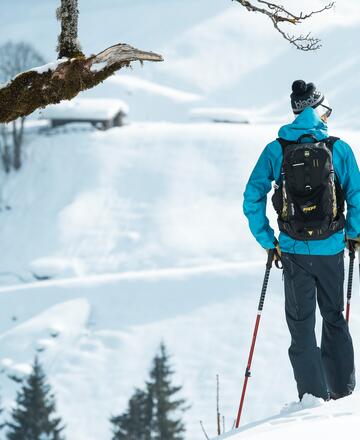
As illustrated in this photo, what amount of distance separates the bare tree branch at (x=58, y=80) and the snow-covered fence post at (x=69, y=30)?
0.08m

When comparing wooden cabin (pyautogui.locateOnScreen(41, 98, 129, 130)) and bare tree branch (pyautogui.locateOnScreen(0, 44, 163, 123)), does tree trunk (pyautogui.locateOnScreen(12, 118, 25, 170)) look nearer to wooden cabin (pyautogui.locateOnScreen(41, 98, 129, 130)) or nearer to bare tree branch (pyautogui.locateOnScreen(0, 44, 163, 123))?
wooden cabin (pyautogui.locateOnScreen(41, 98, 129, 130))

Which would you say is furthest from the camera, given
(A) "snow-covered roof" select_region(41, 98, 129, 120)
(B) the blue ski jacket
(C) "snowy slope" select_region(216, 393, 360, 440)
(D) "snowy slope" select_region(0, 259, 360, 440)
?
(A) "snow-covered roof" select_region(41, 98, 129, 120)

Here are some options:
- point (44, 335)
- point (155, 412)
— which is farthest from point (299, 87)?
point (44, 335)

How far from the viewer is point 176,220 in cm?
5419

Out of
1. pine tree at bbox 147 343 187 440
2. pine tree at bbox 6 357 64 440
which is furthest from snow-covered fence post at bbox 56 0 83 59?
pine tree at bbox 6 357 64 440

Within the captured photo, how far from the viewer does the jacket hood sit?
538cm

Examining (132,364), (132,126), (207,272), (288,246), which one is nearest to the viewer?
(288,246)

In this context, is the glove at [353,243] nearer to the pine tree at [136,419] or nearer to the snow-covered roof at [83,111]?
the pine tree at [136,419]

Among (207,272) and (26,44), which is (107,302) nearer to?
(207,272)

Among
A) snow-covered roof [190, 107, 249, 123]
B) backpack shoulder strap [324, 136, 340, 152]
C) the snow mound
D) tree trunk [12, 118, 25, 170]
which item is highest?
snow-covered roof [190, 107, 249, 123]

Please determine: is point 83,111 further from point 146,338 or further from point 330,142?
point 330,142

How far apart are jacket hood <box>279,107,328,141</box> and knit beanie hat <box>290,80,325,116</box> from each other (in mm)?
64

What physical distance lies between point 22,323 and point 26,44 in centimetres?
4028

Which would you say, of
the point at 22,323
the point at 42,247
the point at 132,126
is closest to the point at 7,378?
the point at 22,323
